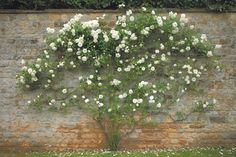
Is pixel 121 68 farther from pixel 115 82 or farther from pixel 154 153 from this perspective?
pixel 154 153

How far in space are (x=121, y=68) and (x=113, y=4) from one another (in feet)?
3.83

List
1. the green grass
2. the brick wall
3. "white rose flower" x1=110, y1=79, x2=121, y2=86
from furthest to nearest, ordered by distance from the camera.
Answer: the brick wall → "white rose flower" x1=110, y1=79, x2=121, y2=86 → the green grass

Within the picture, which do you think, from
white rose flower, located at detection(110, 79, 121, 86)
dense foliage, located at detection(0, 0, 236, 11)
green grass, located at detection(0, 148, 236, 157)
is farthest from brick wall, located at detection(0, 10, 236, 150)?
white rose flower, located at detection(110, 79, 121, 86)

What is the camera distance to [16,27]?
30.4 ft

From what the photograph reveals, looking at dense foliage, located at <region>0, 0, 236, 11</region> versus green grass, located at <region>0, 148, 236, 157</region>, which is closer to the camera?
green grass, located at <region>0, 148, 236, 157</region>

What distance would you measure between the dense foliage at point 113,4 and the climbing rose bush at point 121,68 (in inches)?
8.8

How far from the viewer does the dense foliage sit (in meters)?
9.32

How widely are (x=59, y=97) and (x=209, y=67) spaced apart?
2.70m

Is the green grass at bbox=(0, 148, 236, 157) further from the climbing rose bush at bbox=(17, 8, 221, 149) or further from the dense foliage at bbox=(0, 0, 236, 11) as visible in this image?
the dense foliage at bbox=(0, 0, 236, 11)

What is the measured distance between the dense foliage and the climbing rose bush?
8.8 inches

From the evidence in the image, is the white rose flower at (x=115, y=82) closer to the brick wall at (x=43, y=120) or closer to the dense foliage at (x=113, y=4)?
the brick wall at (x=43, y=120)

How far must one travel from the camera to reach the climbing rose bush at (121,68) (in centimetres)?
917

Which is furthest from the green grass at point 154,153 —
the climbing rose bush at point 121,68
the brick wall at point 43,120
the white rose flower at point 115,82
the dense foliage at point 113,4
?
the dense foliage at point 113,4

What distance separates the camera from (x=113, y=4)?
9.44 m
